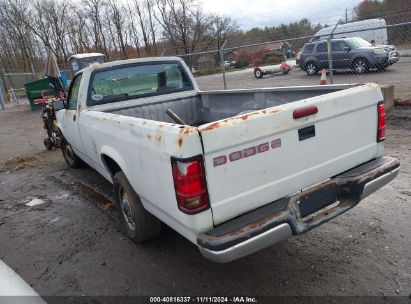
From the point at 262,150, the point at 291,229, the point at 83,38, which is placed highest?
the point at 83,38

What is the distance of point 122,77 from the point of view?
4.86 metres

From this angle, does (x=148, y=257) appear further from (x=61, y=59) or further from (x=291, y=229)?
(x=61, y=59)

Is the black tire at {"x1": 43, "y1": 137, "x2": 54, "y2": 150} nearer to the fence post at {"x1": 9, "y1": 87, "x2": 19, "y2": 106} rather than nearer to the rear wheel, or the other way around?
the rear wheel

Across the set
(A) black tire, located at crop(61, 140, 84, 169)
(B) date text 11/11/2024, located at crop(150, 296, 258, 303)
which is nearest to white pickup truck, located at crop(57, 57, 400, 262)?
(B) date text 11/11/2024, located at crop(150, 296, 258, 303)

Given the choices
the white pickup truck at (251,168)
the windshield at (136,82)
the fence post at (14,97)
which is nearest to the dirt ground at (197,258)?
the white pickup truck at (251,168)

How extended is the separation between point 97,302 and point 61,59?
156ft

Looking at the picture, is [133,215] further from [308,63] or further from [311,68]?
[308,63]

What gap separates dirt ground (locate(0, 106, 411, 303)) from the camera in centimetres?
295

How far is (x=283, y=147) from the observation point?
2.65 meters

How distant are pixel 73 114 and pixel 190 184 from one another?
3.23m

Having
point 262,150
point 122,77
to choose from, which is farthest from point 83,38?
point 262,150

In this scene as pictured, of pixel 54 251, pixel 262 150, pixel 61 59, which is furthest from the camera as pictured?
pixel 61 59

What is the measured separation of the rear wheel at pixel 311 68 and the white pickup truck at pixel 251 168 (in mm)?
14163

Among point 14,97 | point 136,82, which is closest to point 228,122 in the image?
point 136,82
